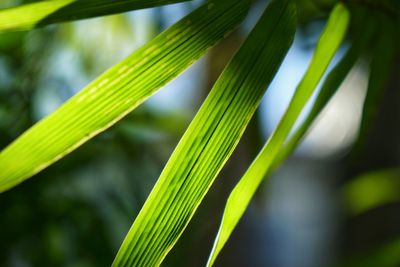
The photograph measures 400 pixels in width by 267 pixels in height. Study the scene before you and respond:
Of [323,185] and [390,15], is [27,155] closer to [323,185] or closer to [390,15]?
[390,15]

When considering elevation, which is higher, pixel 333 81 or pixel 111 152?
pixel 111 152

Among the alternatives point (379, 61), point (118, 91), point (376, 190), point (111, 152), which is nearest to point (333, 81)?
point (379, 61)

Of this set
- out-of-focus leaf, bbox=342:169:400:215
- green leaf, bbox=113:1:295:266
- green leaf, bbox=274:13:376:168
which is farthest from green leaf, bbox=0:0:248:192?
out-of-focus leaf, bbox=342:169:400:215

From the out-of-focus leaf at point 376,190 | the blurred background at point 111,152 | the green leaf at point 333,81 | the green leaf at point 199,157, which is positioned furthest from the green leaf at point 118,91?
the out-of-focus leaf at point 376,190

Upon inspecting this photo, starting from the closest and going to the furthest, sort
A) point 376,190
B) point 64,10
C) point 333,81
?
point 64,10
point 333,81
point 376,190

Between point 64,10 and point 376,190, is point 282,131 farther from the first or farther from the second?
point 376,190

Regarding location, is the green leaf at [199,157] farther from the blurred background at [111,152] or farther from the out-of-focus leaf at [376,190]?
the out-of-focus leaf at [376,190]
